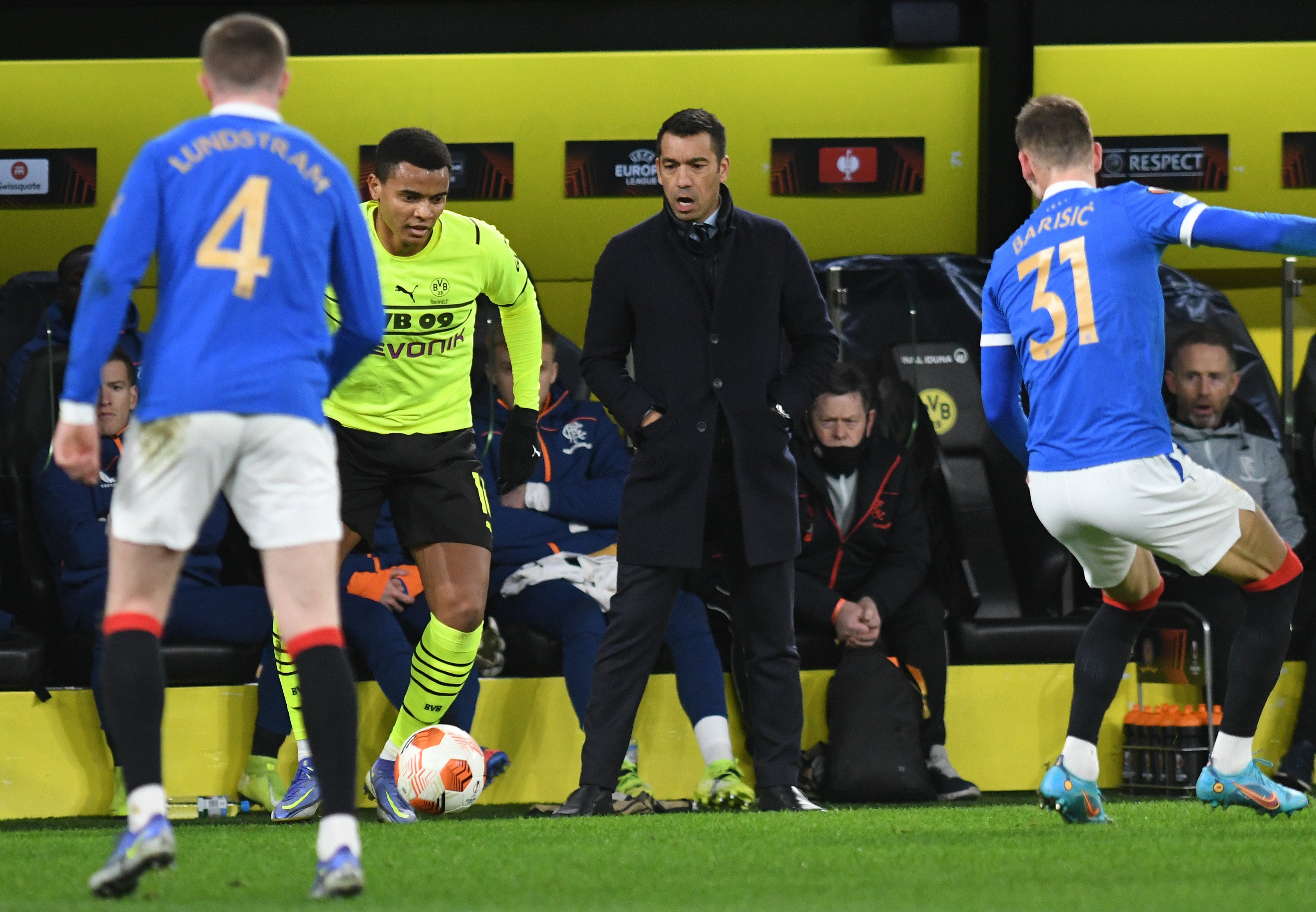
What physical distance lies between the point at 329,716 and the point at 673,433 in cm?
199

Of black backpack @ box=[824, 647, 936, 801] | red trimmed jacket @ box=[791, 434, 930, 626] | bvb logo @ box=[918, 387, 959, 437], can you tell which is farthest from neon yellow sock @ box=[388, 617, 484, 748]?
bvb logo @ box=[918, 387, 959, 437]

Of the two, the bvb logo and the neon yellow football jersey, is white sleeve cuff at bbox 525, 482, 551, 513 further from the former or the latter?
the bvb logo

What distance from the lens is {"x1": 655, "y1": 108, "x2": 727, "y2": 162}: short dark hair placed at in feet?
15.9

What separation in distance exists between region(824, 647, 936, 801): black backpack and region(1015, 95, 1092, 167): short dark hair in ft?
6.74

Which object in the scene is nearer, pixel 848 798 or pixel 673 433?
pixel 673 433

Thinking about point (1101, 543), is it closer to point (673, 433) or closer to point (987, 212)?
point (673, 433)

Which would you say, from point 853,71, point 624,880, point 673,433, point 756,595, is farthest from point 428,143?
point 853,71

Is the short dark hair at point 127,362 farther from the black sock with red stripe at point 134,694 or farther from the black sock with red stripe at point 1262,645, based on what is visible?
the black sock with red stripe at point 1262,645

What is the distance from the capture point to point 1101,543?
13.8ft

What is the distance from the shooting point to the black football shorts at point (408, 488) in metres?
4.84

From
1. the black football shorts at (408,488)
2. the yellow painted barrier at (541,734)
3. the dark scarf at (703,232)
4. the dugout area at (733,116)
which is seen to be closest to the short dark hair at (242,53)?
the black football shorts at (408,488)

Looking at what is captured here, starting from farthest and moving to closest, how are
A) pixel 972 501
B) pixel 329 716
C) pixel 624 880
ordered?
1. pixel 972 501
2. pixel 624 880
3. pixel 329 716

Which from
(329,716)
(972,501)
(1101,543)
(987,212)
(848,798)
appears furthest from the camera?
(987,212)

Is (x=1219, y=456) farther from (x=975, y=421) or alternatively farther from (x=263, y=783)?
(x=263, y=783)
